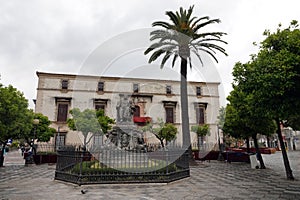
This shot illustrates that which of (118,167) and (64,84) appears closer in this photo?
(118,167)

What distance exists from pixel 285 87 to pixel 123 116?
36.3 ft

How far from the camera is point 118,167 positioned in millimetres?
9383

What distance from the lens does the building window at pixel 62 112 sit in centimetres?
3231

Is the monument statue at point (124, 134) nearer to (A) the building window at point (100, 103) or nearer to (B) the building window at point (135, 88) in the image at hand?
(A) the building window at point (100, 103)

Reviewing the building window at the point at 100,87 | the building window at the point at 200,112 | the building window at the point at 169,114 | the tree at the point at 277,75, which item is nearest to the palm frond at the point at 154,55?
the tree at the point at 277,75

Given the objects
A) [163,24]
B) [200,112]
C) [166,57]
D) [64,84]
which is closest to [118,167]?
[166,57]

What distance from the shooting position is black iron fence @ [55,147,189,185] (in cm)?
895

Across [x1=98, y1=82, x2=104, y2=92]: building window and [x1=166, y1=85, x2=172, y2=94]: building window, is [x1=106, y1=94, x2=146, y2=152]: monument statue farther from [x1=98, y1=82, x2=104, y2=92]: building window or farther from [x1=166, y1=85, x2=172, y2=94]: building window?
[x1=166, y1=85, x2=172, y2=94]: building window

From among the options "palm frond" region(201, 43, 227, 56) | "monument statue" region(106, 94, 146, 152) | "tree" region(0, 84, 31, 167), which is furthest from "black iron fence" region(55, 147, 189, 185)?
"palm frond" region(201, 43, 227, 56)

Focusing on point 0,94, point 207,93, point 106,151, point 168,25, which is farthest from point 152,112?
point 106,151

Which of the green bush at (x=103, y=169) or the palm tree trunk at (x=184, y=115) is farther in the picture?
Result: the palm tree trunk at (x=184, y=115)

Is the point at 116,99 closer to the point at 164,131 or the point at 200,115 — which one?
the point at 164,131

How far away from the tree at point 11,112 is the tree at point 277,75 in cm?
1424

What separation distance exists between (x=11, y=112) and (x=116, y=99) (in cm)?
1860
